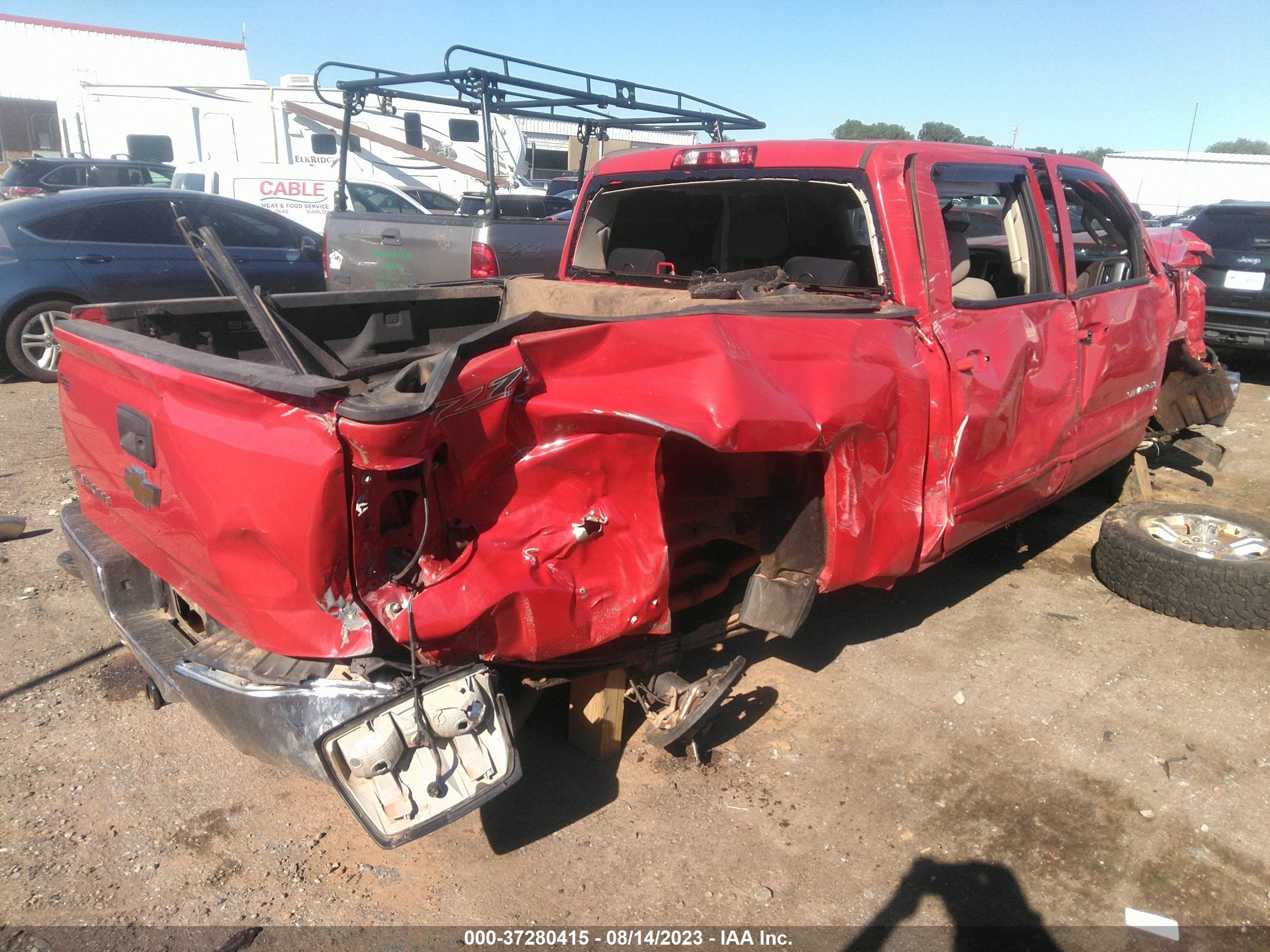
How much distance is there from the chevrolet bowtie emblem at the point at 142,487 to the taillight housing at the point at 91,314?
73 cm

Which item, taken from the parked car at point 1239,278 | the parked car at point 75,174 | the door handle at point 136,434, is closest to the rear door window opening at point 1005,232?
the door handle at point 136,434

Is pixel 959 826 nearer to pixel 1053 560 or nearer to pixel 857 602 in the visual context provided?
pixel 857 602

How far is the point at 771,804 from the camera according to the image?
110 inches

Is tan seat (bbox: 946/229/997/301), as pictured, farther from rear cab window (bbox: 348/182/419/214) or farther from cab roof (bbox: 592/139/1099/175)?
rear cab window (bbox: 348/182/419/214)

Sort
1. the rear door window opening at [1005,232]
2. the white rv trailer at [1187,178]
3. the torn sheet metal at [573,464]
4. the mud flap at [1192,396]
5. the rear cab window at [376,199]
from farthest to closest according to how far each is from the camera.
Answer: the white rv trailer at [1187,178]
the rear cab window at [376,199]
the mud flap at [1192,396]
the rear door window opening at [1005,232]
the torn sheet metal at [573,464]

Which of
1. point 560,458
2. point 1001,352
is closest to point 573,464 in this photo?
point 560,458

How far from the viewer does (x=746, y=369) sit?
240 centimetres

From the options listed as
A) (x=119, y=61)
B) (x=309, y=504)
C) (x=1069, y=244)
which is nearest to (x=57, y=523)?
(x=309, y=504)

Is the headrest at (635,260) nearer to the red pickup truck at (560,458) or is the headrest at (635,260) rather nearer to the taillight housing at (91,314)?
the red pickup truck at (560,458)

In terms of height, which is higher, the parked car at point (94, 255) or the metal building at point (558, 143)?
the metal building at point (558, 143)

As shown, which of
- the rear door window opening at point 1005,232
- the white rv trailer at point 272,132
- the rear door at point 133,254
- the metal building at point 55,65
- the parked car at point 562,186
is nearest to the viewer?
the rear door window opening at point 1005,232

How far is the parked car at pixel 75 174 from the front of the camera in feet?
Answer: 49.8

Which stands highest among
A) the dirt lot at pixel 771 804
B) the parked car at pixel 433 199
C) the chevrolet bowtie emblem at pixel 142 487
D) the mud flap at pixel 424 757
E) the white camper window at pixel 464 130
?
the white camper window at pixel 464 130

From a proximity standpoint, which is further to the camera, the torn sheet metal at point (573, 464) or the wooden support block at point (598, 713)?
the wooden support block at point (598, 713)
